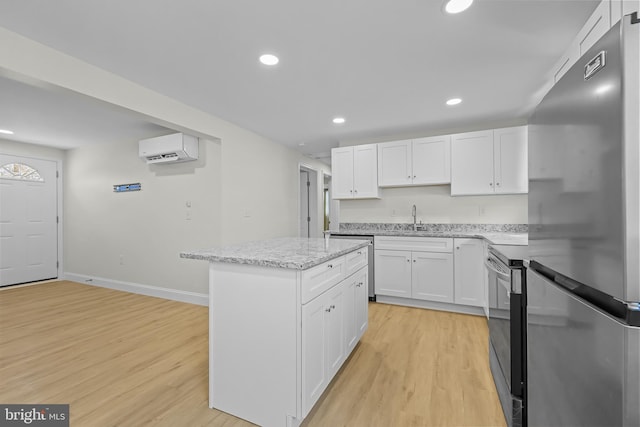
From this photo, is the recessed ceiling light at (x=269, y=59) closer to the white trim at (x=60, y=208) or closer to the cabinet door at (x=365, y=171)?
the cabinet door at (x=365, y=171)

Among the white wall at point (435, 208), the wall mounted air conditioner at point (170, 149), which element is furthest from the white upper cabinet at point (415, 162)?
the wall mounted air conditioner at point (170, 149)

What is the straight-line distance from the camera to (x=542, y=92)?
109 inches

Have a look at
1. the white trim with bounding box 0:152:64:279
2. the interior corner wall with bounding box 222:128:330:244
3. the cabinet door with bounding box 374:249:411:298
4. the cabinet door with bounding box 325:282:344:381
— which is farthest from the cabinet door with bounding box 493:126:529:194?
the white trim with bounding box 0:152:64:279

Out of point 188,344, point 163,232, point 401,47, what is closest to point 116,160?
point 163,232

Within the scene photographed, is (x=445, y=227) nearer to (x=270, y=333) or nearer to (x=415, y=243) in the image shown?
(x=415, y=243)

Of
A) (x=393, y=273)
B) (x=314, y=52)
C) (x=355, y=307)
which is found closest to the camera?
(x=314, y=52)

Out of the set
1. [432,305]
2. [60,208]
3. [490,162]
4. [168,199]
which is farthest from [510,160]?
[60,208]

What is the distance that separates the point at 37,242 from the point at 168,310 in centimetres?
351

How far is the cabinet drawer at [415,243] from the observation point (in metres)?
3.36

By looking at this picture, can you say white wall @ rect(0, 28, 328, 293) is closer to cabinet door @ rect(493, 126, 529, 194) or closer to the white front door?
the white front door

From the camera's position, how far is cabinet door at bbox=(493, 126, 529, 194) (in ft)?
10.8

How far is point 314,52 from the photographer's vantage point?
208 centimetres

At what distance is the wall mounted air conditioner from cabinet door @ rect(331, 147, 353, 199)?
2.04 meters

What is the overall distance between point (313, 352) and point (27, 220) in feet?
19.9
